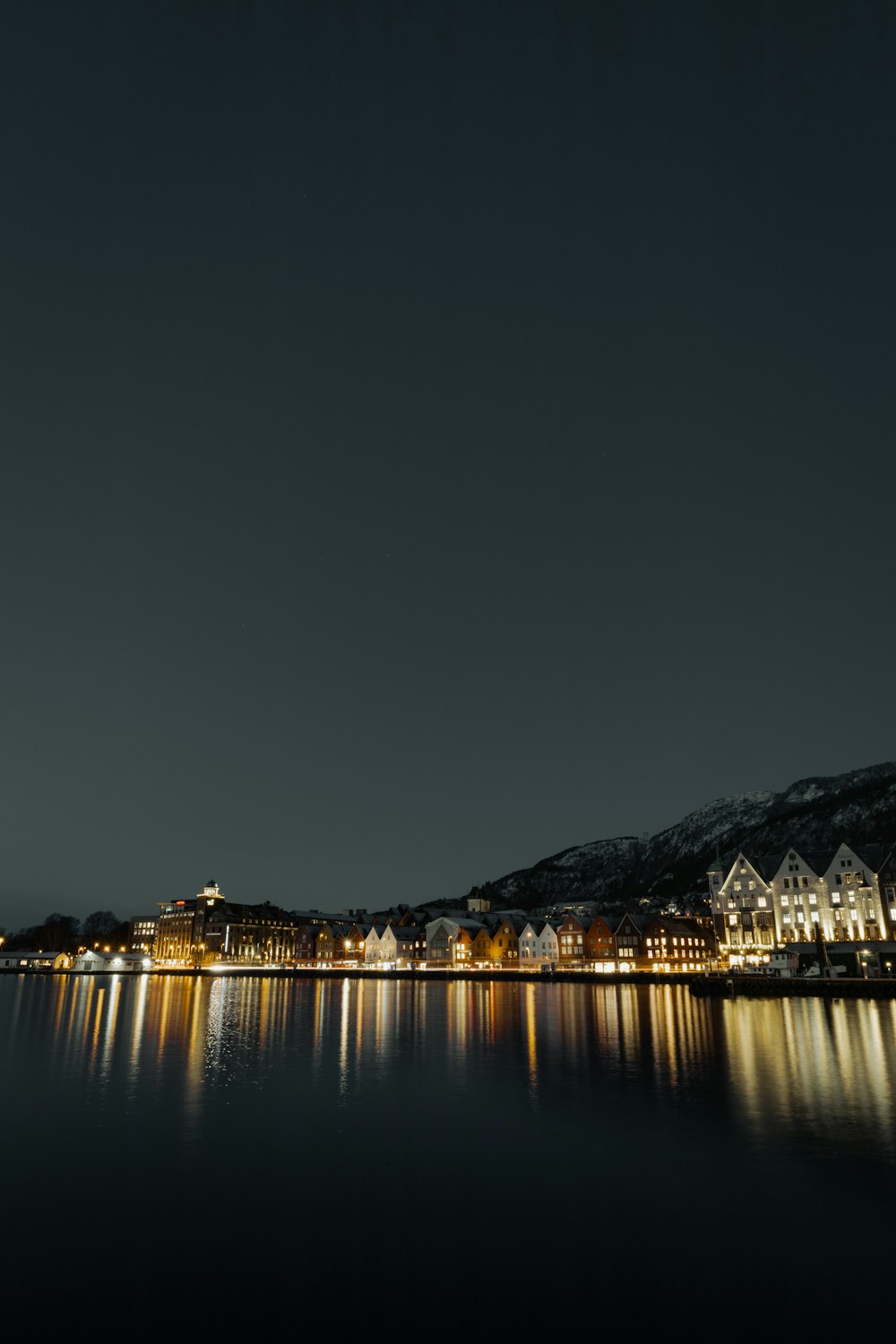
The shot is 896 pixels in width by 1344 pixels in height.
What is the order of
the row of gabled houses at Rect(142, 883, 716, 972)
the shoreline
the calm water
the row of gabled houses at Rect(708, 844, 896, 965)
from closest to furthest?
the calm water < the shoreline < the row of gabled houses at Rect(708, 844, 896, 965) < the row of gabled houses at Rect(142, 883, 716, 972)

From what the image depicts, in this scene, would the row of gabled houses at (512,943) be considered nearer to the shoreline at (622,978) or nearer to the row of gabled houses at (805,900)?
the shoreline at (622,978)

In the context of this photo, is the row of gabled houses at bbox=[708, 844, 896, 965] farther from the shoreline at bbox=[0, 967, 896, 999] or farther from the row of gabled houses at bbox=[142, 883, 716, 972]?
the shoreline at bbox=[0, 967, 896, 999]

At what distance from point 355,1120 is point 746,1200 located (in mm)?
14063

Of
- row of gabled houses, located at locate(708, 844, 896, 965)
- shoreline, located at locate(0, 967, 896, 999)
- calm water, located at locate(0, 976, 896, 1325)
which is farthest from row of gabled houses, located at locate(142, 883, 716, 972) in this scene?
calm water, located at locate(0, 976, 896, 1325)

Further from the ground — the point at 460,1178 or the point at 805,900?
the point at 805,900

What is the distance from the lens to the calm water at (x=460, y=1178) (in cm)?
1625

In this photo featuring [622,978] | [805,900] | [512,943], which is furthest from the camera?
[512,943]

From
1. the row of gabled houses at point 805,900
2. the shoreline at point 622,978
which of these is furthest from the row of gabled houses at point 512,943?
the row of gabled houses at point 805,900

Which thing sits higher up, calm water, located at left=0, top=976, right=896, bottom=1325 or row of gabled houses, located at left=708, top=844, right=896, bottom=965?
row of gabled houses, located at left=708, top=844, right=896, bottom=965

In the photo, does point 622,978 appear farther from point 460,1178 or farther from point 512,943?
point 460,1178

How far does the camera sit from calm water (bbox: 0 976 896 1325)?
1625 cm

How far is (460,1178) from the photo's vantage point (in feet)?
75.0

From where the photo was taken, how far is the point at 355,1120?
29609 mm

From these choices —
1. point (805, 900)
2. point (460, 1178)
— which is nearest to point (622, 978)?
point (805, 900)
